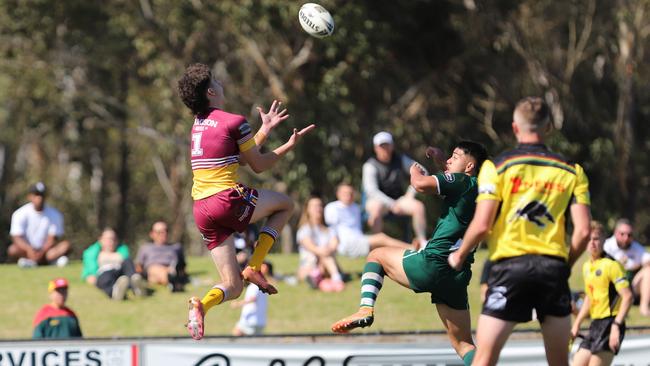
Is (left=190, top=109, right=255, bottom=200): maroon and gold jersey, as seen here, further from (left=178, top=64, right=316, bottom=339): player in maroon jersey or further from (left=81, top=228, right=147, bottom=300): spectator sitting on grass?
(left=81, top=228, right=147, bottom=300): spectator sitting on grass

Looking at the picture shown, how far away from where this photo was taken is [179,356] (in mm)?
12344

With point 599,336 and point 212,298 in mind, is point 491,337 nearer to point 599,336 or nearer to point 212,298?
point 212,298

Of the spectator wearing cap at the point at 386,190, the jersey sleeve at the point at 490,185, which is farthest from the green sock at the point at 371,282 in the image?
the spectator wearing cap at the point at 386,190

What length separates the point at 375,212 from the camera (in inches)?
599

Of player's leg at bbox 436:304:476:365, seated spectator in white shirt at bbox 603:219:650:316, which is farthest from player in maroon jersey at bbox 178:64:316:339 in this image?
seated spectator in white shirt at bbox 603:219:650:316

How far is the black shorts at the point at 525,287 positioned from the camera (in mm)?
6883

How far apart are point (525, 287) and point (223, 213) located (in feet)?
8.47

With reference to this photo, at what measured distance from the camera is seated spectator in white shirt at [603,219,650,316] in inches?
586

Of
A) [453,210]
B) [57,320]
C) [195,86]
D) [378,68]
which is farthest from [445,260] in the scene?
[378,68]

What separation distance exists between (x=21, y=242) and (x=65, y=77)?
14257 mm

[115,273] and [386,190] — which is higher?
[386,190]

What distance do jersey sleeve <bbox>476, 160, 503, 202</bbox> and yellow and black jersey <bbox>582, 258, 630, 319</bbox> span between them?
4910 millimetres

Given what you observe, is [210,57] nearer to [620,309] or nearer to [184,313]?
[184,313]

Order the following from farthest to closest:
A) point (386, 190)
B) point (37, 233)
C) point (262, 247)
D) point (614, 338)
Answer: point (37, 233) → point (386, 190) → point (614, 338) → point (262, 247)
